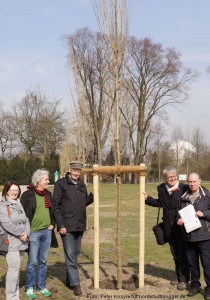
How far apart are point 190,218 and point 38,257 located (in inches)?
89.8

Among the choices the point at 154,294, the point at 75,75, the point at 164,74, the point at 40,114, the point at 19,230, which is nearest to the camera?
the point at 19,230

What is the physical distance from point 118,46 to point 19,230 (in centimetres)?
306

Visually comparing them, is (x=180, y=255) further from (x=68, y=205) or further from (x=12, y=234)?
(x=12, y=234)

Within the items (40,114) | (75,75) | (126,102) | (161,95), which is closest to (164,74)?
(161,95)

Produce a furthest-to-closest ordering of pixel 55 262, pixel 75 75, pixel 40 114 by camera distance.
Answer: pixel 40 114 → pixel 75 75 → pixel 55 262

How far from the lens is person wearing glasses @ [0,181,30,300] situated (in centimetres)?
547

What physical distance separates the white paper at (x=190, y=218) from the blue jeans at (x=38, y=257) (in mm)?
1960

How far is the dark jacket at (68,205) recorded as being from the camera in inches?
239

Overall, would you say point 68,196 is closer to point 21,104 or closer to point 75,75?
point 75,75

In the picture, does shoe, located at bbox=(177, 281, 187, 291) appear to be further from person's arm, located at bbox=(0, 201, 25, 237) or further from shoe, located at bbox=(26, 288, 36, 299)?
person's arm, located at bbox=(0, 201, 25, 237)

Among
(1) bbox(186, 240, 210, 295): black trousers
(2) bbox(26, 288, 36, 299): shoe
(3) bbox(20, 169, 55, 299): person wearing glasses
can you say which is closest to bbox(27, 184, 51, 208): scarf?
(3) bbox(20, 169, 55, 299): person wearing glasses

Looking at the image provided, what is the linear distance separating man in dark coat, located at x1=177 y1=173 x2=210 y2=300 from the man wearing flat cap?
1473mm

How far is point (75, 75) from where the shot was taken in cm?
1218

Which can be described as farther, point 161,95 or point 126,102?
point 161,95
